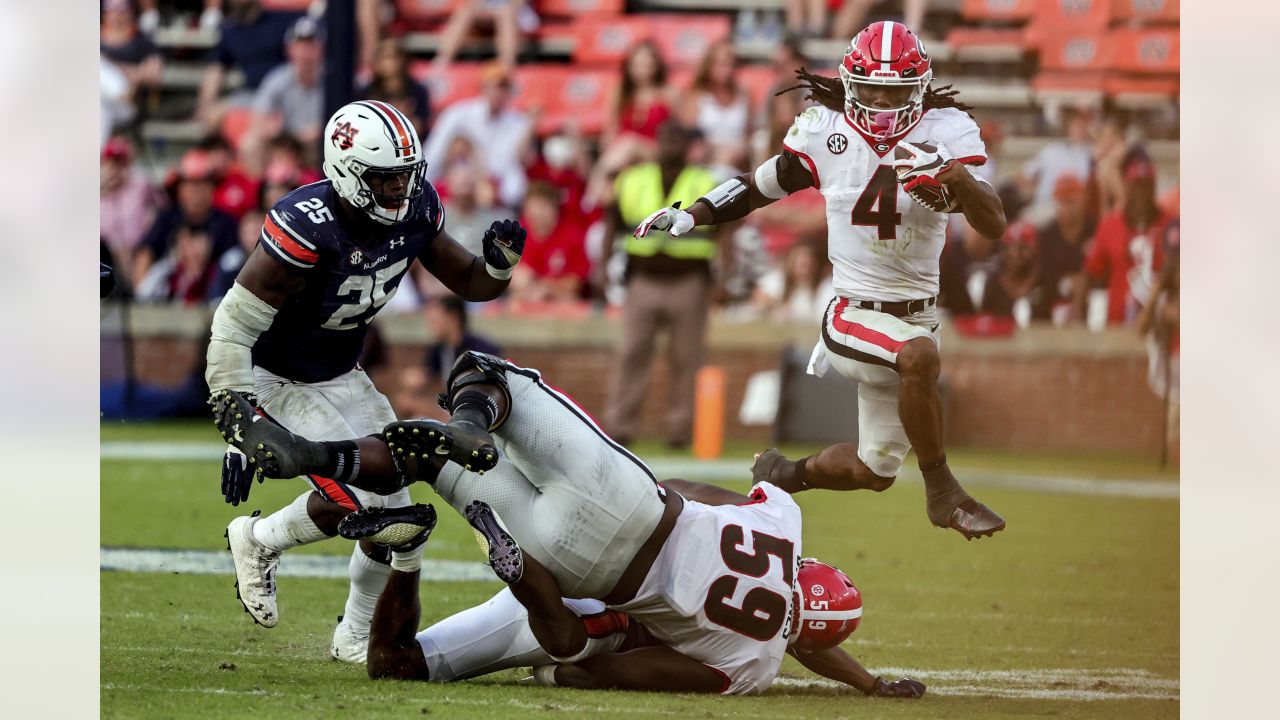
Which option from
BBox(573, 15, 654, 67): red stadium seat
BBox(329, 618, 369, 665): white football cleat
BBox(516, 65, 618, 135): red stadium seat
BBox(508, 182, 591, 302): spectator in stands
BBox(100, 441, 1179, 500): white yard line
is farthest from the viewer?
BBox(573, 15, 654, 67): red stadium seat

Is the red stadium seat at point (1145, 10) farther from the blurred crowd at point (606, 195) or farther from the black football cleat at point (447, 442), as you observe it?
the black football cleat at point (447, 442)

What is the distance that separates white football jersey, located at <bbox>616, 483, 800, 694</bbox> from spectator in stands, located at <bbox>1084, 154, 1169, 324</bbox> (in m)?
6.28

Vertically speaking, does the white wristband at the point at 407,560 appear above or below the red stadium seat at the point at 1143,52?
below

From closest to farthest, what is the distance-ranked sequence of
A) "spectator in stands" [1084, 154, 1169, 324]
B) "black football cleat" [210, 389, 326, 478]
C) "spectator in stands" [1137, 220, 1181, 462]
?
"black football cleat" [210, 389, 326, 478]
"spectator in stands" [1137, 220, 1181, 462]
"spectator in stands" [1084, 154, 1169, 324]

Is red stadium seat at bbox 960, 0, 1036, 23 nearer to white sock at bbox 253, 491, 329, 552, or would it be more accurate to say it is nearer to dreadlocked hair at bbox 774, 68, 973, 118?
dreadlocked hair at bbox 774, 68, 973, 118

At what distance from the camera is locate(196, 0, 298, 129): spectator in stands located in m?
11.4

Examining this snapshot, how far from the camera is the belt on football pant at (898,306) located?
15.2 feet

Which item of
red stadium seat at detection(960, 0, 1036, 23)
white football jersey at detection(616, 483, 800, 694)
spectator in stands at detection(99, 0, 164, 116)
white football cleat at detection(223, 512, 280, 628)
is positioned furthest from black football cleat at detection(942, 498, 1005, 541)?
spectator in stands at detection(99, 0, 164, 116)

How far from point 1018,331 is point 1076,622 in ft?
14.2

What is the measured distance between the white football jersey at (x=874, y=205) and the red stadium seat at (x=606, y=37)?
7730 millimetres

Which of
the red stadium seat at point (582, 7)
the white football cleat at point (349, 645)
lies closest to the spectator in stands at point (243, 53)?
the red stadium seat at point (582, 7)
